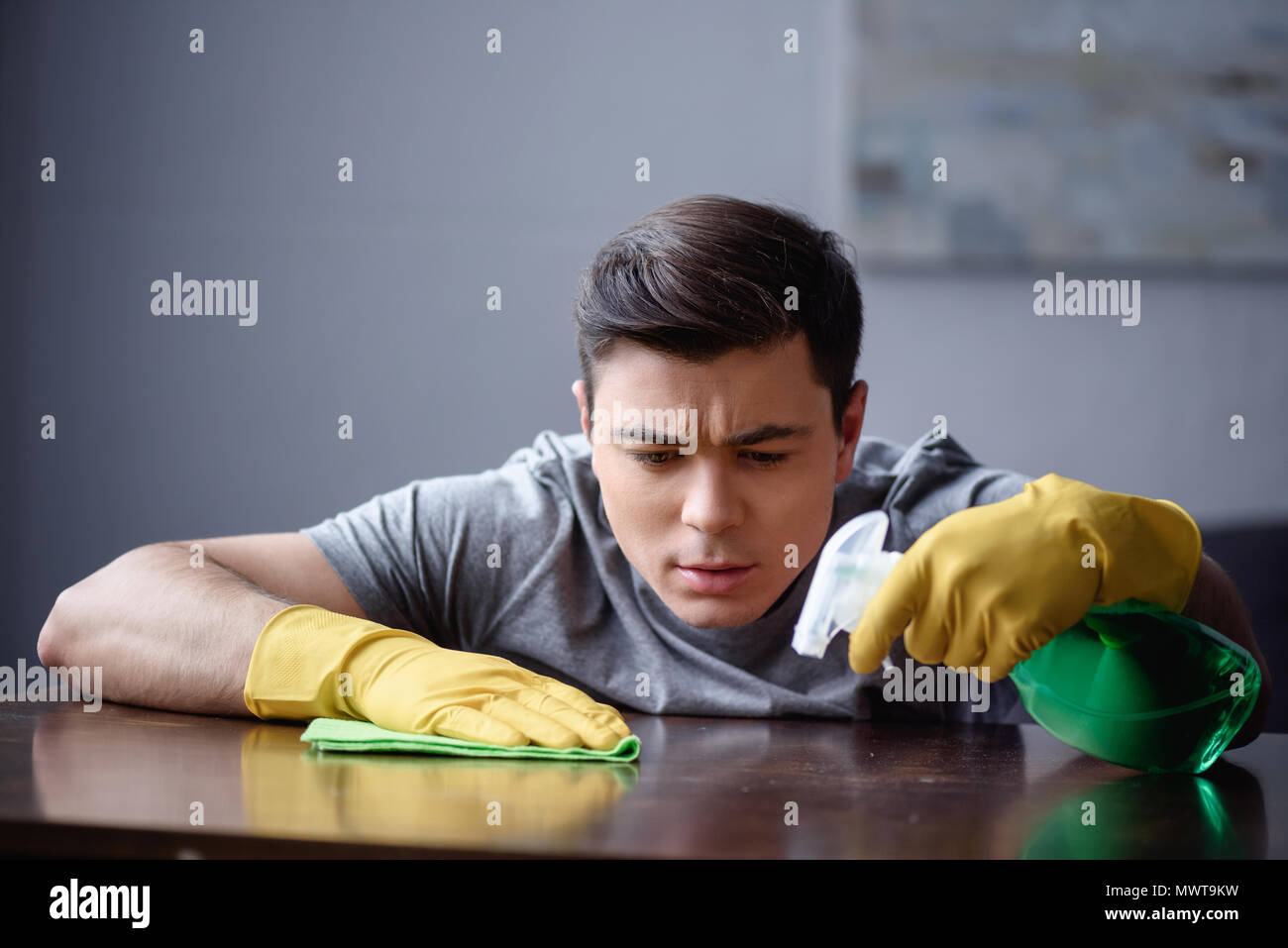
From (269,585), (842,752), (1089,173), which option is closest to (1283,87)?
(1089,173)

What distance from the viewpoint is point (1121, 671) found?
746 millimetres

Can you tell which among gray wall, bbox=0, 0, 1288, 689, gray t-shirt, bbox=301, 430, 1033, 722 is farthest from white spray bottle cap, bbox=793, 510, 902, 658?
gray wall, bbox=0, 0, 1288, 689

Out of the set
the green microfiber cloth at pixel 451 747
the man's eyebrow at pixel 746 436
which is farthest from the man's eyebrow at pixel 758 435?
the green microfiber cloth at pixel 451 747

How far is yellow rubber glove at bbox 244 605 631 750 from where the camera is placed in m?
0.81

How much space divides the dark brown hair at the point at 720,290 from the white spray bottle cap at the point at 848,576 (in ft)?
1.15

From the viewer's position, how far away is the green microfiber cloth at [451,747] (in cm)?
77

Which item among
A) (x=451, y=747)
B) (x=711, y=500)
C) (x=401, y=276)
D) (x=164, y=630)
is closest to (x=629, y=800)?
(x=451, y=747)

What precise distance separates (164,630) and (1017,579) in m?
0.76

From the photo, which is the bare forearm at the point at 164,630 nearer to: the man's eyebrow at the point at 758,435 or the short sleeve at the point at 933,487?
the man's eyebrow at the point at 758,435

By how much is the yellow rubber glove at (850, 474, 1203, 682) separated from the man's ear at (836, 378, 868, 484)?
46 centimetres

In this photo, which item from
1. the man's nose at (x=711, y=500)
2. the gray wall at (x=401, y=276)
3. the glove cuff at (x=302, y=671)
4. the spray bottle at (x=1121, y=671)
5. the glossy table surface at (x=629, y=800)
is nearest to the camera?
the glossy table surface at (x=629, y=800)

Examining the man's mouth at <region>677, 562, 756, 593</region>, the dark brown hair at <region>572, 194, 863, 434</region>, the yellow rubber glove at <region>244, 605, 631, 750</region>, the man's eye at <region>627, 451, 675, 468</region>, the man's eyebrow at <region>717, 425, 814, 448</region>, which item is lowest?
the yellow rubber glove at <region>244, 605, 631, 750</region>

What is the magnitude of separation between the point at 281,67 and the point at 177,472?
32.6 inches

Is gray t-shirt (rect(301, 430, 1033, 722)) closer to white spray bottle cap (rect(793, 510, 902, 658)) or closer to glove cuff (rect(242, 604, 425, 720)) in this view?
glove cuff (rect(242, 604, 425, 720))
